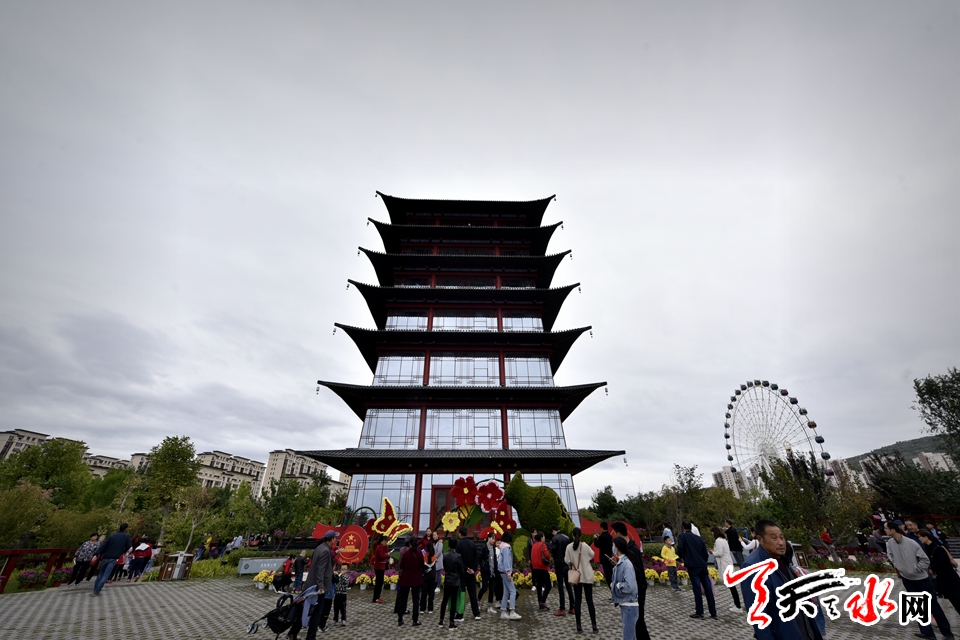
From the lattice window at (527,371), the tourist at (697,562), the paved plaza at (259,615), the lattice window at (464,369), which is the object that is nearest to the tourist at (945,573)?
the paved plaza at (259,615)

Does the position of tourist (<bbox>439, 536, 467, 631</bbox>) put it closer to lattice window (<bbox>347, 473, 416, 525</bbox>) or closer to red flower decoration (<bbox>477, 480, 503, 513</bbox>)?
red flower decoration (<bbox>477, 480, 503, 513</bbox>)

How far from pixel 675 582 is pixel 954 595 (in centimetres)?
656

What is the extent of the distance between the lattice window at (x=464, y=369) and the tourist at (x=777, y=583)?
18.3 meters

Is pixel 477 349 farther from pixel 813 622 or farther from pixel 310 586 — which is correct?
pixel 813 622

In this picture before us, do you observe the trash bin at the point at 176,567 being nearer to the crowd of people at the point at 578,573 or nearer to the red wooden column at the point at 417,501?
the crowd of people at the point at 578,573

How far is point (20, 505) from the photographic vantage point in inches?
659

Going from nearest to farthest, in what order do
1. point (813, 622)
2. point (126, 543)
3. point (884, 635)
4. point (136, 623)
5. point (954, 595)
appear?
point (813, 622) < point (954, 595) < point (884, 635) < point (136, 623) < point (126, 543)

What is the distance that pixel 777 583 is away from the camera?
10.5ft

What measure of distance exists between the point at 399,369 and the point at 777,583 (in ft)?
67.9

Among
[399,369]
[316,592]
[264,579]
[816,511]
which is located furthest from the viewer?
[399,369]

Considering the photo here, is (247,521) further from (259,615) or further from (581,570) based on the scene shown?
(581,570)

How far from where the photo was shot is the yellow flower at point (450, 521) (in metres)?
13.7

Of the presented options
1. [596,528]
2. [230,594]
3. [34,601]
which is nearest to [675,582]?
[596,528]

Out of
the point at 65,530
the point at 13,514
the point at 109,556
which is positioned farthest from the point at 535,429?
the point at 65,530
